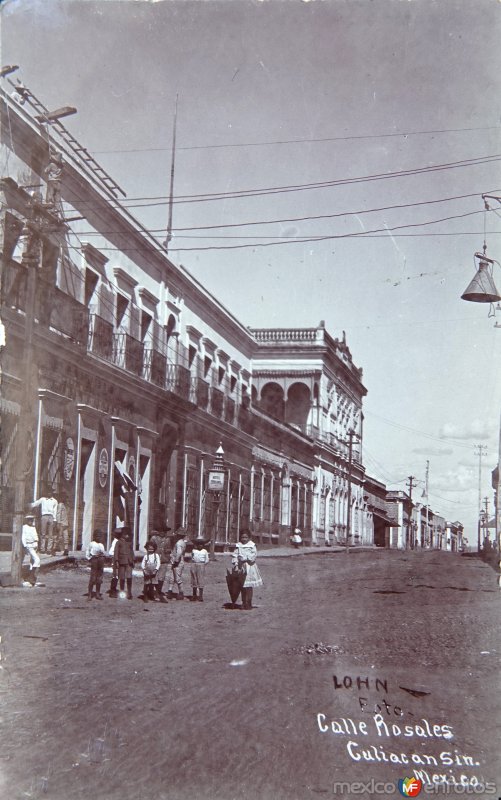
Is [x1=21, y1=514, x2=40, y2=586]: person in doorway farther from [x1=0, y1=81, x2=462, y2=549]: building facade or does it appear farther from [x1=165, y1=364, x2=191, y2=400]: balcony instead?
[x1=165, y1=364, x2=191, y2=400]: balcony

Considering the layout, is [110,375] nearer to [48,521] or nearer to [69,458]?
[69,458]

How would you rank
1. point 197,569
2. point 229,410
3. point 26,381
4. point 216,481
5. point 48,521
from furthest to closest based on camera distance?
point 229,410, point 216,481, point 48,521, point 197,569, point 26,381

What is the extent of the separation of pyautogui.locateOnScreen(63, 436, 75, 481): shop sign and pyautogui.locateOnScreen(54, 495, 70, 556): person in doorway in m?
0.36

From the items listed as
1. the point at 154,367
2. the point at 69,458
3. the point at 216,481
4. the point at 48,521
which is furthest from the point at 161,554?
the point at 216,481

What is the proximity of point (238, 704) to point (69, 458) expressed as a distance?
9140mm

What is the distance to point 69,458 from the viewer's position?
13.9 metres

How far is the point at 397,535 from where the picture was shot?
230ft

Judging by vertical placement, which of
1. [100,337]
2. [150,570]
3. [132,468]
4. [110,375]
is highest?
[100,337]

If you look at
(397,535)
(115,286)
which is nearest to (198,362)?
(115,286)

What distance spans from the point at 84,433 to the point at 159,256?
5.83 meters

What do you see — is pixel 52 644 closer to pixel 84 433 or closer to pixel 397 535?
pixel 84 433

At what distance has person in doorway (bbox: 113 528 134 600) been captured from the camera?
11141 mm

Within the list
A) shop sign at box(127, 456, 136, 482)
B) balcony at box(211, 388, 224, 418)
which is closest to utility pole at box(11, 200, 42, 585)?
shop sign at box(127, 456, 136, 482)

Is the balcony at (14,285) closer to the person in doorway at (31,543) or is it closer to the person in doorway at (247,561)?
the person in doorway at (31,543)
